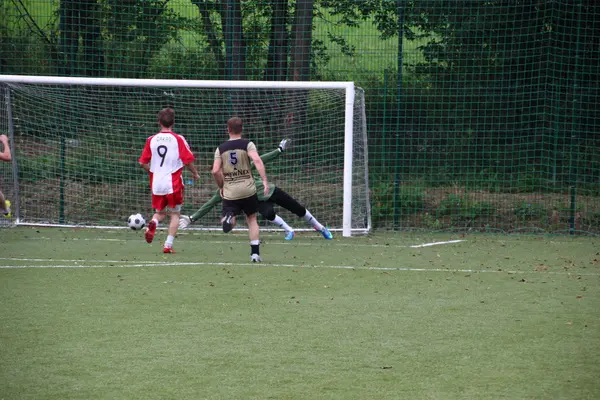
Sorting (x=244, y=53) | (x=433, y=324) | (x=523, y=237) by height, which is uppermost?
(x=244, y=53)

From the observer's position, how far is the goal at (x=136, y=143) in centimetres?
1305

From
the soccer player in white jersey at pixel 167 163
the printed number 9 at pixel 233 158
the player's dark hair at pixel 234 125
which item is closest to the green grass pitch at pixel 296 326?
the soccer player in white jersey at pixel 167 163

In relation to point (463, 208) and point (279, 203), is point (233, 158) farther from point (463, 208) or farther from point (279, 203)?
point (463, 208)

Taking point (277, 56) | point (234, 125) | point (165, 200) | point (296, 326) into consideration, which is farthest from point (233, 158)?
point (277, 56)

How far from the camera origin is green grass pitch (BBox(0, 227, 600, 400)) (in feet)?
13.0

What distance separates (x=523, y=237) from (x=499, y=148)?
79.3 inches

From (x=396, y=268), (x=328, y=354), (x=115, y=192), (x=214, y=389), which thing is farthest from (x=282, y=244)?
(x=214, y=389)

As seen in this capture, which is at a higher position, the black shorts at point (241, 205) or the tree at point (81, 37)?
the tree at point (81, 37)

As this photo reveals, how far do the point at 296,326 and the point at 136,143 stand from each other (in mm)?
9036

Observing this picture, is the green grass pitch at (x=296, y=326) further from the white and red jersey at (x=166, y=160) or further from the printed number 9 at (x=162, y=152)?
the printed number 9 at (x=162, y=152)

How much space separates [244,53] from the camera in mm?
13859

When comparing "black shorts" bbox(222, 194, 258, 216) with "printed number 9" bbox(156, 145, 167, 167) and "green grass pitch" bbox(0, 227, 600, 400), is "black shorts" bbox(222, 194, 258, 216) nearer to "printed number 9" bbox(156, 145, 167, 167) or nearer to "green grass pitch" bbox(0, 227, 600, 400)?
"green grass pitch" bbox(0, 227, 600, 400)

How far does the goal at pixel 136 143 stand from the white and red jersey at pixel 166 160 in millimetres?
3285

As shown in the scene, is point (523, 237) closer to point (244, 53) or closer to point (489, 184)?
point (489, 184)
